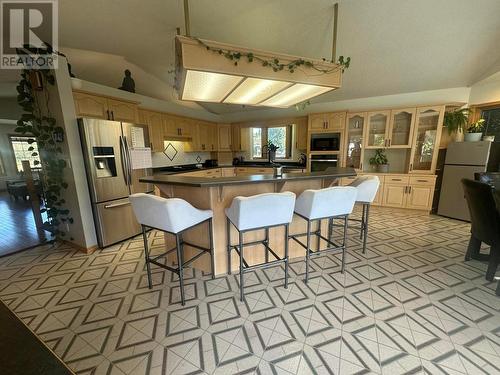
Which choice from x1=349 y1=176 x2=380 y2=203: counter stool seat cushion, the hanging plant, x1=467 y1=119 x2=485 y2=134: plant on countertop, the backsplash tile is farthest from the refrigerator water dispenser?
x1=467 y1=119 x2=485 y2=134: plant on countertop

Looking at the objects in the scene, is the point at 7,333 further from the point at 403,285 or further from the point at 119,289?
the point at 403,285

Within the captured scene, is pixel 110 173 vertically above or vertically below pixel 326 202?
above

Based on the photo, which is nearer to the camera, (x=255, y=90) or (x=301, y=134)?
(x=255, y=90)

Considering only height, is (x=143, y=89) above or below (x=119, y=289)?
above

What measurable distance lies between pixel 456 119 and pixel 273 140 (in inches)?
157

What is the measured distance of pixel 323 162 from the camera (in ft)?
17.1

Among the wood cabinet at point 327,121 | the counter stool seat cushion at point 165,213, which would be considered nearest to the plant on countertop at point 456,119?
the wood cabinet at point 327,121

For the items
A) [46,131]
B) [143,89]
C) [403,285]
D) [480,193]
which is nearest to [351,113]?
[480,193]

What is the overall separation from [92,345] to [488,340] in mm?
3001

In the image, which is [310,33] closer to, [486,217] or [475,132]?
[486,217]

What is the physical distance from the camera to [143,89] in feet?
14.9

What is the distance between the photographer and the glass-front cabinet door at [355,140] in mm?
4914

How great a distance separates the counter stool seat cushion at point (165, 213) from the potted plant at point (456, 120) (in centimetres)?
523

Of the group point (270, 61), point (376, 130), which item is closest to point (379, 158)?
point (376, 130)
